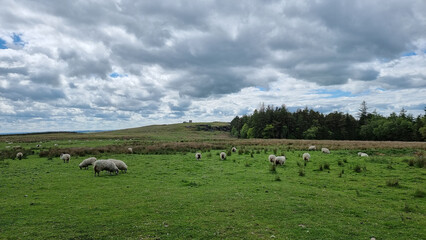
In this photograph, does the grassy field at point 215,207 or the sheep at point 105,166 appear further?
the sheep at point 105,166

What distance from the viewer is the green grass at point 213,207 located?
7852 mm

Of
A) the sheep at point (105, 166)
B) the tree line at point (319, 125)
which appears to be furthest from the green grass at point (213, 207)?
the tree line at point (319, 125)

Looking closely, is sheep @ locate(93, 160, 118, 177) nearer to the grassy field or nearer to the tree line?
the grassy field

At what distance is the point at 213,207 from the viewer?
10.2 meters

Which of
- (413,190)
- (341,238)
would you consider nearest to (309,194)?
(341,238)

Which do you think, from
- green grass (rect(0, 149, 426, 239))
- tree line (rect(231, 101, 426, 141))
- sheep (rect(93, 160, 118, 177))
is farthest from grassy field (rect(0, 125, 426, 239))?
tree line (rect(231, 101, 426, 141))

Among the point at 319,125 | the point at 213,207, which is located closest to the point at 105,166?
the point at 213,207

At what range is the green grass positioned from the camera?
7852 millimetres

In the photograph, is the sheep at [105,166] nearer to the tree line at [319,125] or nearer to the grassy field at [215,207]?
the grassy field at [215,207]

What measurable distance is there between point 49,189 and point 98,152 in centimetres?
2060

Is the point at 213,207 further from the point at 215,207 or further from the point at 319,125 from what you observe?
the point at 319,125

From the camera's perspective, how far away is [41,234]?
769 cm

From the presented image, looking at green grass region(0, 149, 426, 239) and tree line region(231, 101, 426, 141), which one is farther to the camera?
tree line region(231, 101, 426, 141)

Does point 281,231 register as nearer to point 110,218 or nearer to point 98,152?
point 110,218
